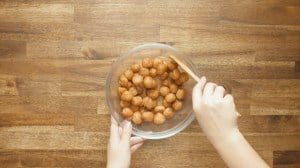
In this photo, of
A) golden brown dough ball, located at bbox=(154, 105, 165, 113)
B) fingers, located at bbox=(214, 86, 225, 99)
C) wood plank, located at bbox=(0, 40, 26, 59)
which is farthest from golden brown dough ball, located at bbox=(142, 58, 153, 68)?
wood plank, located at bbox=(0, 40, 26, 59)

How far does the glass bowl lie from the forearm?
203 millimetres

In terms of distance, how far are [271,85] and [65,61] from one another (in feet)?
1.78

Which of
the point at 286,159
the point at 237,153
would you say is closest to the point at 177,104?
the point at 237,153

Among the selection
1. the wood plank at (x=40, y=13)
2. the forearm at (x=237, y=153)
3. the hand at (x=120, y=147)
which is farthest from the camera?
the wood plank at (x=40, y=13)

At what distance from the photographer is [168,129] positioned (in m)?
1.09

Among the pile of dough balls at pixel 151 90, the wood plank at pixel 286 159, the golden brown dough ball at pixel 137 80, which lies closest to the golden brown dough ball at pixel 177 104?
the pile of dough balls at pixel 151 90

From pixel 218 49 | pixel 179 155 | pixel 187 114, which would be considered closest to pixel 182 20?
pixel 218 49

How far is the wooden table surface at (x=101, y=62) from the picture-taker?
111 cm

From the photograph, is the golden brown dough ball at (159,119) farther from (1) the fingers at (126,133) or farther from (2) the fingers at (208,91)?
(2) the fingers at (208,91)

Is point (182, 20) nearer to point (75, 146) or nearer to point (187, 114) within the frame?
point (187, 114)

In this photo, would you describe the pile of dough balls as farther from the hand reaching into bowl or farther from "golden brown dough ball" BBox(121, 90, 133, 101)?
the hand reaching into bowl

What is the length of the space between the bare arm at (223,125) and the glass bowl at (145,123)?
174 millimetres

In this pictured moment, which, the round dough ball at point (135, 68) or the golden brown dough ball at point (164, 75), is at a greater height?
the round dough ball at point (135, 68)

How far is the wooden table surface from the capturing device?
43.6 inches
